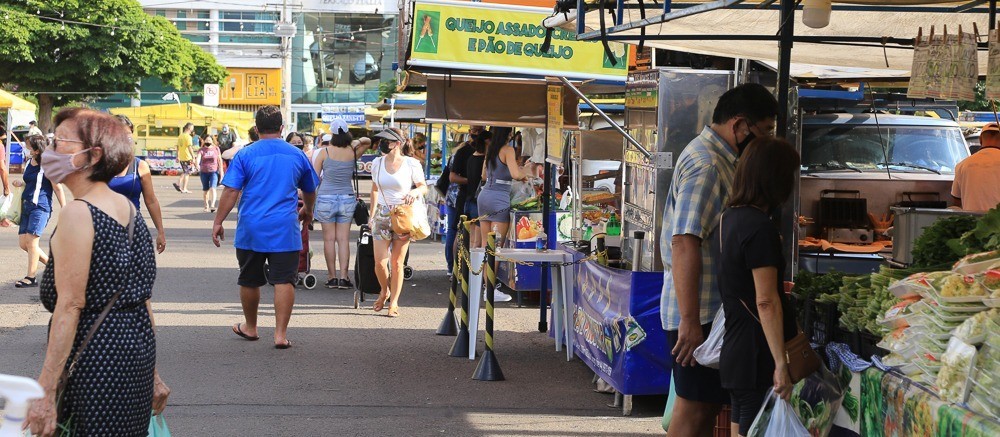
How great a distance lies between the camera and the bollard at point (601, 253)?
815 centimetres

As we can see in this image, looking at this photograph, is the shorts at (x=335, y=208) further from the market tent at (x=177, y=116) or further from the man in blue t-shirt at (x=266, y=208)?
the market tent at (x=177, y=116)

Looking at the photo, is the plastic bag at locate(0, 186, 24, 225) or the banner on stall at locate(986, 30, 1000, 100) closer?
the banner on stall at locate(986, 30, 1000, 100)

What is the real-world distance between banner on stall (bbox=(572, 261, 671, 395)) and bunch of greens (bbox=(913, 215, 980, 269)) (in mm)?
2082

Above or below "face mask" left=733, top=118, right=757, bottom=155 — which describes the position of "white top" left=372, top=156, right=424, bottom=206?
below

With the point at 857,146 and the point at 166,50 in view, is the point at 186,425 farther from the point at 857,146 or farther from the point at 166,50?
the point at 166,50

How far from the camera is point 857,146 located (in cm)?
1077

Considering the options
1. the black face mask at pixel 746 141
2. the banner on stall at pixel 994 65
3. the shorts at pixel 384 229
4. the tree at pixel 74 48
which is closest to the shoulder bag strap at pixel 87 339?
the black face mask at pixel 746 141

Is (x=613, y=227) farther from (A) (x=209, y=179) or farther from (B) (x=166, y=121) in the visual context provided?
(B) (x=166, y=121)

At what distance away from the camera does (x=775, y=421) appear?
14.5 ft

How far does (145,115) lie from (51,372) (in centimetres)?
5094

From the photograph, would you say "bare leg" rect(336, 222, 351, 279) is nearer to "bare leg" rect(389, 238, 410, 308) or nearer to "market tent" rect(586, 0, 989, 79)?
"bare leg" rect(389, 238, 410, 308)

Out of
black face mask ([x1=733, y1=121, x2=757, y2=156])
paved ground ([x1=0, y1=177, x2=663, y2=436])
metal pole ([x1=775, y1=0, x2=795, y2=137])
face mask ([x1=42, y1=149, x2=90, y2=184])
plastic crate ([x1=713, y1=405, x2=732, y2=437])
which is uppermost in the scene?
metal pole ([x1=775, y1=0, x2=795, y2=137])

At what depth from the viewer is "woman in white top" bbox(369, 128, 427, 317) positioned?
35.7 ft

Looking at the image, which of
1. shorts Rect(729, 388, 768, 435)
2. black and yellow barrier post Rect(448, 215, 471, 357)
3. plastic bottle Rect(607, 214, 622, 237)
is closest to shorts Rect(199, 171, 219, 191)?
black and yellow barrier post Rect(448, 215, 471, 357)
